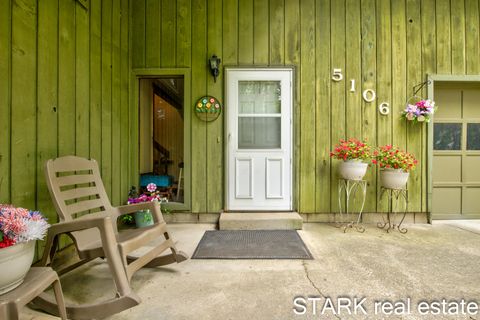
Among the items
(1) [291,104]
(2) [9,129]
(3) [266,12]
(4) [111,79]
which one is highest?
(3) [266,12]

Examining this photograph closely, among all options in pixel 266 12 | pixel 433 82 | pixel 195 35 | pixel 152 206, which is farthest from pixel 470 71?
pixel 152 206

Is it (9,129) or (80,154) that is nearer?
(9,129)

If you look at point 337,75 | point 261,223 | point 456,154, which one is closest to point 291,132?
point 337,75

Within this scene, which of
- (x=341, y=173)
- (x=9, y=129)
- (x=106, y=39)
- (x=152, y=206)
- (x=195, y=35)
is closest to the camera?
(x=9, y=129)

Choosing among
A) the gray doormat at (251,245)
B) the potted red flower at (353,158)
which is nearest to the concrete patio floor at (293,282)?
the gray doormat at (251,245)

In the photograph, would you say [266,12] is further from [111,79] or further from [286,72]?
[111,79]

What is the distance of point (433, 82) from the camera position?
3.24m

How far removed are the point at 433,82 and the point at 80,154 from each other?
4206mm

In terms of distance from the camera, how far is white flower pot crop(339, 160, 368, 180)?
2.85 meters

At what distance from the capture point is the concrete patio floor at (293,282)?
1.43m

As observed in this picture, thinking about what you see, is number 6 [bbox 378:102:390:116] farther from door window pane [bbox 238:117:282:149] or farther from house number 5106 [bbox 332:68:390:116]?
door window pane [bbox 238:117:282:149]

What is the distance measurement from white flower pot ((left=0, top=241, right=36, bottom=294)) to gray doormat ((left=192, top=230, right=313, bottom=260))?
4.19ft

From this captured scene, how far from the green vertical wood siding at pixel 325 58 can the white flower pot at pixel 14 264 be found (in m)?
2.22

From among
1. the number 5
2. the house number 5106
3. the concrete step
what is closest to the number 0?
the house number 5106
